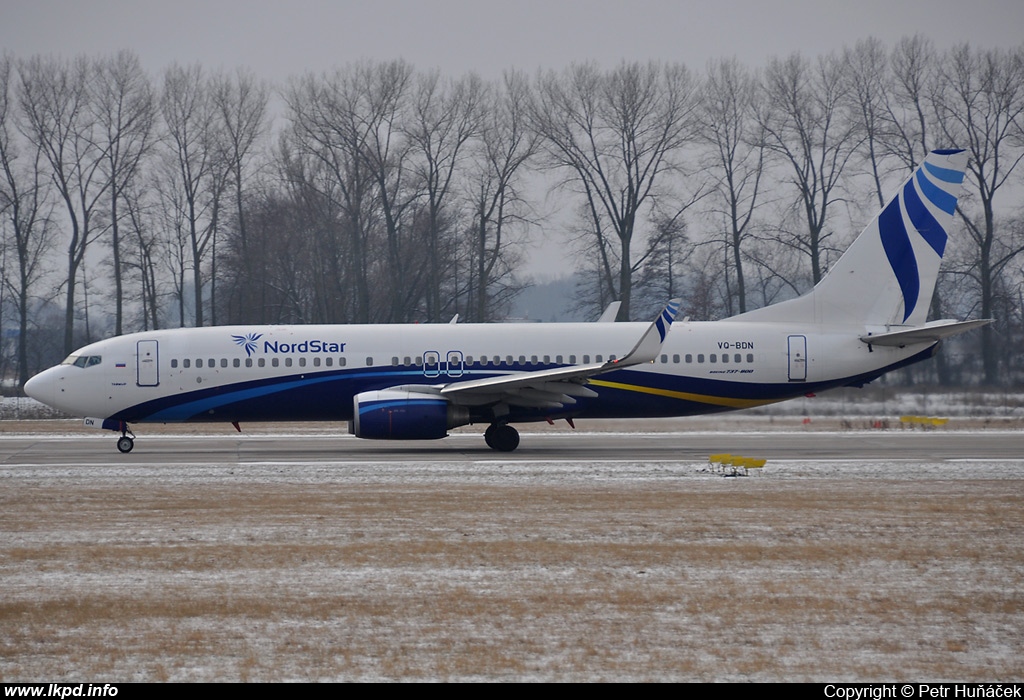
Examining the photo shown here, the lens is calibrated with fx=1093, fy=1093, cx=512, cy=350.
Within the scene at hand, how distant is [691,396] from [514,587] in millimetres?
17060

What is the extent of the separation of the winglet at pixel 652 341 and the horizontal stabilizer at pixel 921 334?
5850mm

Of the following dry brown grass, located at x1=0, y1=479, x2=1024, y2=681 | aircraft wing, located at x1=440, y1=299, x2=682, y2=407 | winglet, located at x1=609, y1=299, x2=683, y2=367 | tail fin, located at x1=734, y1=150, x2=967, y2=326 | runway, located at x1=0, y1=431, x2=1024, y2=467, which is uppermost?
tail fin, located at x1=734, y1=150, x2=967, y2=326

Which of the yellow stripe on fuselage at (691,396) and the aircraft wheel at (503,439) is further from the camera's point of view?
the yellow stripe on fuselage at (691,396)

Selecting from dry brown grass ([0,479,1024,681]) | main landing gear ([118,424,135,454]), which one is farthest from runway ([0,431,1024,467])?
dry brown grass ([0,479,1024,681])

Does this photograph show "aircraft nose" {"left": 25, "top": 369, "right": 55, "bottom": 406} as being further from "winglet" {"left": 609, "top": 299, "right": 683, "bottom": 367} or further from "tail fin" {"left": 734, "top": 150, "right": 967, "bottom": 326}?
"tail fin" {"left": 734, "top": 150, "right": 967, "bottom": 326}

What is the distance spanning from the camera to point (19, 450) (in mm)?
26156

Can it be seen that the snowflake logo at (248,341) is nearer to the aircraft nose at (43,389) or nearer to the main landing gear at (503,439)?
the aircraft nose at (43,389)

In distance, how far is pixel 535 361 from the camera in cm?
2644

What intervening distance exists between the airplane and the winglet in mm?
2071

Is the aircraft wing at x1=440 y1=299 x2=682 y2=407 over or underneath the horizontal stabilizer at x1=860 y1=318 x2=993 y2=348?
underneath

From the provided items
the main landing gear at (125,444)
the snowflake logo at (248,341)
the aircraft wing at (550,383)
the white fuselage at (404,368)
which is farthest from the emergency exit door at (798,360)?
the main landing gear at (125,444)

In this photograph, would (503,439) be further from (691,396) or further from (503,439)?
(691,396)

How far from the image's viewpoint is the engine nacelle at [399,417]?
79.6ft

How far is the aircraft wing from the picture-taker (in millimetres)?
23594
